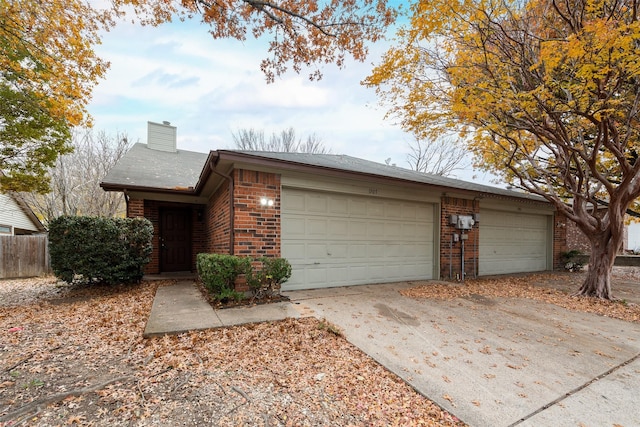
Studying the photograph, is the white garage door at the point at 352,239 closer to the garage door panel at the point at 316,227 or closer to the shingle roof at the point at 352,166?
the garage door panel at the point at 316,227

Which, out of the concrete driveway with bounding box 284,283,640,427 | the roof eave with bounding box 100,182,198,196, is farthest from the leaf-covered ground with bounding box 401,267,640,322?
the roof eave with bounding box 100,182,198,196

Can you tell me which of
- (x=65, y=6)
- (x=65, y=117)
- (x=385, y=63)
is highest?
(x=65, y=6)

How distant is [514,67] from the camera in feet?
18.3

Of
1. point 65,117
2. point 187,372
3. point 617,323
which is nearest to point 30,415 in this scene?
point 187,372

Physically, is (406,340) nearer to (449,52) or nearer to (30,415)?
(30,415)

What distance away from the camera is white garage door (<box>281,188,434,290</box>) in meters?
5.98

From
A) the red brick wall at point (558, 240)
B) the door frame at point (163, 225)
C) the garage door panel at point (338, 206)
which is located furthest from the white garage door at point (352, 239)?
the red brick wall at point (558, 240)

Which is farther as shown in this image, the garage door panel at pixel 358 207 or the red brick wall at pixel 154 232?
the red brick wall at pixel 154 232

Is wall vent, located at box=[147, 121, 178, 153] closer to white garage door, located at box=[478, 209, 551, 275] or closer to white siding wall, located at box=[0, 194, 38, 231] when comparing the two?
white siding wall, located at box=[0, 194, 38, 231]

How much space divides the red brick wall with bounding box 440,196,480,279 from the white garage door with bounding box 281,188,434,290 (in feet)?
1.09

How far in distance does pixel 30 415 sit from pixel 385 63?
7.26 m

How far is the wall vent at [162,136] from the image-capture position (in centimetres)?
1196

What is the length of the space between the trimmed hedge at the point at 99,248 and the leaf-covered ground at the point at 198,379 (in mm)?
2158

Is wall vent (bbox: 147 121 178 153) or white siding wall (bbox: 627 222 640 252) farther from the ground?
wall vent (bbox: 147 121 178 153)
